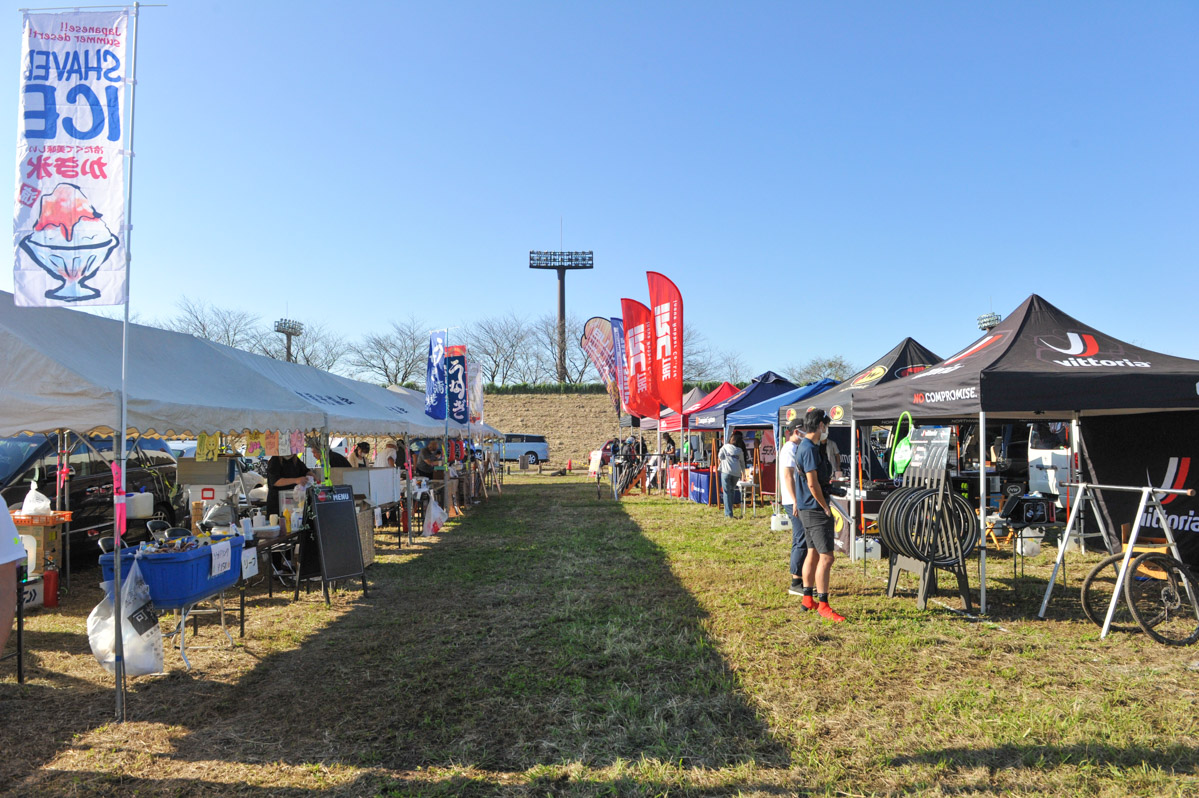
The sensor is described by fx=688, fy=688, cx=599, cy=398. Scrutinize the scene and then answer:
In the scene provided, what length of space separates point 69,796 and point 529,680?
8.12 feet

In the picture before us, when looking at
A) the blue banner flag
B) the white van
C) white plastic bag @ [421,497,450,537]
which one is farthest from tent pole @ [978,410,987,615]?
the white van

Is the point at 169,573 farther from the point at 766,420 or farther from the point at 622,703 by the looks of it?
the point at 766,420

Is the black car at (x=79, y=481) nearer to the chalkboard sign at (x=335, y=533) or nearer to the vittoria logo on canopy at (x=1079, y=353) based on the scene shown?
the chalkboard sign at (x=335, y=533)

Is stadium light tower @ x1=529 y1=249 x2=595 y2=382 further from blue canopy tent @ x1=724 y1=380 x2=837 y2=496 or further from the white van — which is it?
blue canopy tent @ x1=724 y1=380 x2=837 y2=496

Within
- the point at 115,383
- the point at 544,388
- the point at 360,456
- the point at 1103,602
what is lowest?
the point at 1103,602

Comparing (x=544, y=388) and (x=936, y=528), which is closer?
(x=936, y=528)

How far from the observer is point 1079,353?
6191mm

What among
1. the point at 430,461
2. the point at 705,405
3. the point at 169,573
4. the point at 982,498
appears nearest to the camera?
the point at 169,573

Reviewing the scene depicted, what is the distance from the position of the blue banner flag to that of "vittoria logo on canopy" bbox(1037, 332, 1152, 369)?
31.8 feet

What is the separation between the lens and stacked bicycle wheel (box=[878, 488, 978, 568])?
6.05m

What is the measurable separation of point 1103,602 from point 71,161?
345 inches

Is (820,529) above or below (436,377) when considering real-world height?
below

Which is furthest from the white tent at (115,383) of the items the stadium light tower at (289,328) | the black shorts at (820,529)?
the stadium light tower at (289,328)

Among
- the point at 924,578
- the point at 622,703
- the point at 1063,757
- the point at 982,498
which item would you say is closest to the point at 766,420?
the point at 924,578
